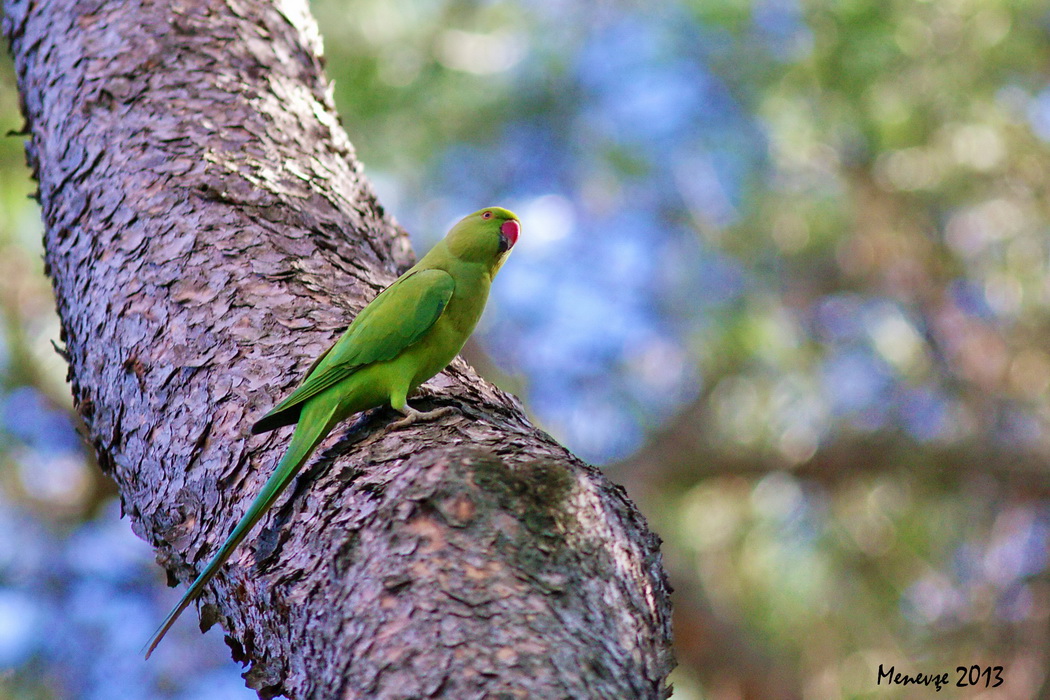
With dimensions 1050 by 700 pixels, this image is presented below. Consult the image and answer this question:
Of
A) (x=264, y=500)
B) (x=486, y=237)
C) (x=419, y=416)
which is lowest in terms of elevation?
(x=264, y=500)

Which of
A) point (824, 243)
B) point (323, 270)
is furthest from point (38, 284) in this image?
point (824, 243)

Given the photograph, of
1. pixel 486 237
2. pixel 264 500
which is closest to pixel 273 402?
pixel 264 500

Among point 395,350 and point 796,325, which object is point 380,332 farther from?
point 796,325

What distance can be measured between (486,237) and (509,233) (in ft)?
0.47

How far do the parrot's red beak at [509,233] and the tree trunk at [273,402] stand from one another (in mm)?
411

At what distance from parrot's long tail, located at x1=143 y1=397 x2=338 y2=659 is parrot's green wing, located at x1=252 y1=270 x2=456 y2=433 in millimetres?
86

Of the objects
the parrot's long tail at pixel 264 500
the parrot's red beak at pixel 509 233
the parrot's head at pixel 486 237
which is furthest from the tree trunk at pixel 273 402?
the parrot's red beak at pixel 509 233

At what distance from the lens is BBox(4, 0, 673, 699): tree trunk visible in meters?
1.58

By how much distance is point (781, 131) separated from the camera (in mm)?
7500

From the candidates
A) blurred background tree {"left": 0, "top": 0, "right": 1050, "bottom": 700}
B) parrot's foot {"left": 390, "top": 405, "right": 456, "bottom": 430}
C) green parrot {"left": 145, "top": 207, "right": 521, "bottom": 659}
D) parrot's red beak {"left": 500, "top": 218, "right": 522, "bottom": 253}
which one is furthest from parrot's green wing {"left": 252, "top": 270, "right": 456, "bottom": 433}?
blurred background tree {"left": 0, "top": 0, "right": 1050, "bottom": 700}

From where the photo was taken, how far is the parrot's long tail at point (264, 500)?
198cm

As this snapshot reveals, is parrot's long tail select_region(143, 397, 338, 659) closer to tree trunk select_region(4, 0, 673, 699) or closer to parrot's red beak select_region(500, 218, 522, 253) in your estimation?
tree trunk select_region(4, 0, 673, 699)

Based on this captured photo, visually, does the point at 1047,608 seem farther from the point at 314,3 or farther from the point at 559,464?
the point at 314,3

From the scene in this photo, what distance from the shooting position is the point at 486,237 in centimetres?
339
